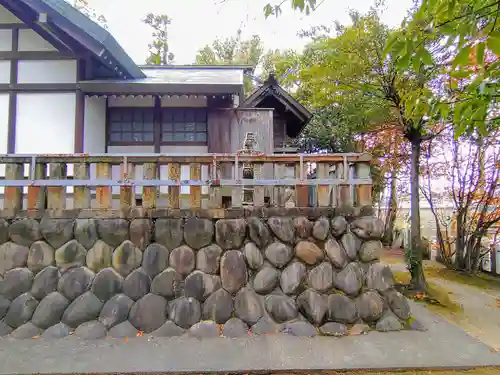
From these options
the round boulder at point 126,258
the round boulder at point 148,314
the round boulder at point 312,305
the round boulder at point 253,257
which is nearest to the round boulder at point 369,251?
the round boulder at point 312,305

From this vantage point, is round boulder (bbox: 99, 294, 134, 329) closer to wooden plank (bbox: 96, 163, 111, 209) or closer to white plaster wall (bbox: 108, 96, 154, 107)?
wooden plank (bbox: 96, 163, 111, 209)

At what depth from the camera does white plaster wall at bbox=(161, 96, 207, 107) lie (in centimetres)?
764

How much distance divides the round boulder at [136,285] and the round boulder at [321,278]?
245 cm

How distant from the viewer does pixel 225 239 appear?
4.93 metres

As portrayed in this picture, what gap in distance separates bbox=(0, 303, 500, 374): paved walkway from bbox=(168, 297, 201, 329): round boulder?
0.28 m

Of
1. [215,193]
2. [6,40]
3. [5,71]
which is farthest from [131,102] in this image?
[215,193]

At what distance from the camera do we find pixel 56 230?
4.83 metres

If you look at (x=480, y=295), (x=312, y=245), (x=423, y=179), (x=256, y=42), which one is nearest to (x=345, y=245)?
(x=312, y=245)

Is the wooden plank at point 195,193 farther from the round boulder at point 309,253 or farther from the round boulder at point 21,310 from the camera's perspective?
the round boulder at point 21,310

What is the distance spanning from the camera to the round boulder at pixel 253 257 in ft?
16.1

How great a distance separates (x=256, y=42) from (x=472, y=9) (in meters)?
26.4

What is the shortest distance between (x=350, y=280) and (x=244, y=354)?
76.0 inches

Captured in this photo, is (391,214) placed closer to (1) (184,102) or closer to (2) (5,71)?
(1) (184,102)

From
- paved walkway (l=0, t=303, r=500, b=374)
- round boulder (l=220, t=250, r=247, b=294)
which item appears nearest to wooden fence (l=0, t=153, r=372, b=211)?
round boulder (l=220, t=250, r=247, b=294)
